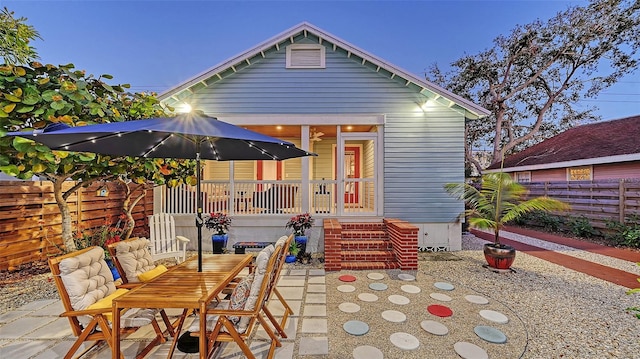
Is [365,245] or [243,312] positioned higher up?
[243,312]

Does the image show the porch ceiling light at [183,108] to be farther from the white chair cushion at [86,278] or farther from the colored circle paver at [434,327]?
the colored circle paver at [434,327]

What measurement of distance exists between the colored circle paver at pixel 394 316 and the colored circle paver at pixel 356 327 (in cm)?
37

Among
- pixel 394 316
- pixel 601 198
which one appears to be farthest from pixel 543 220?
pixel 394 316

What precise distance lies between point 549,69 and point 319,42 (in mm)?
17375

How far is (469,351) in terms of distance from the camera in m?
2.77

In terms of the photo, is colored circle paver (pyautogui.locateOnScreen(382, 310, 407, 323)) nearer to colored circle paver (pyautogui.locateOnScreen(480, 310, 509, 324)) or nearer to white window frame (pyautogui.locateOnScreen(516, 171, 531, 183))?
colored circle paver (pyautogui.locateOnScreen(480, 310, 509, 324))

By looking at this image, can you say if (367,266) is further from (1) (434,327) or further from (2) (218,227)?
(2) (218,227)

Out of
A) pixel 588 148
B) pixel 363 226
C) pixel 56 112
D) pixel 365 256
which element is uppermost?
pixel 588 148

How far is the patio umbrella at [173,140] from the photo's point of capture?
7.43ft

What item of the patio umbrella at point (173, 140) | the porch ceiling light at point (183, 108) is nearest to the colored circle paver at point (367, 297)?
the patio umbrella at point (173, 140)

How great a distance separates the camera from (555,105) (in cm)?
1833

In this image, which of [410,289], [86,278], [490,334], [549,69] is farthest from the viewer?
[549,69]

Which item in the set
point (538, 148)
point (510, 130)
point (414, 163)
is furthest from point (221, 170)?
point (510, 130)

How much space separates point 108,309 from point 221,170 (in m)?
7.88
